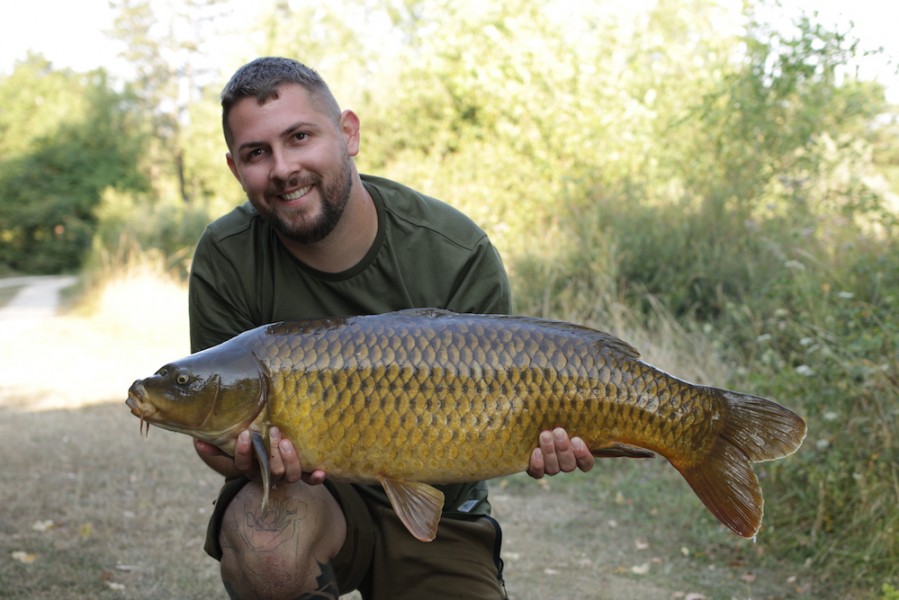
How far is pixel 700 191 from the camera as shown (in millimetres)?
7496

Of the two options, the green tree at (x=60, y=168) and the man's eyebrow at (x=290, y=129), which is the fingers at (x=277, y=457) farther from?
the green tree at (x=60, y=168)

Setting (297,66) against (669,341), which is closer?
(297,66)

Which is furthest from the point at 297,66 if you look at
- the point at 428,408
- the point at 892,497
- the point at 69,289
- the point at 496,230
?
the point at 69,289

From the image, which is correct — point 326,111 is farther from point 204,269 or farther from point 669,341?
point 669,341

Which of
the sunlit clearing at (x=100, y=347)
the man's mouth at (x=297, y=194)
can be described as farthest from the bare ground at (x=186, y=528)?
the man's mouth at (x=297, y=194)

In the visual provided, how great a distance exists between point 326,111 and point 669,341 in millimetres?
3753

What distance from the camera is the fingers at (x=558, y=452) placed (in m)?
2.00

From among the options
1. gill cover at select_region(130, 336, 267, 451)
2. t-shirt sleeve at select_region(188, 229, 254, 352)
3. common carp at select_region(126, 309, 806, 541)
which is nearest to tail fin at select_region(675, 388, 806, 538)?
common carp at select_region(126, 309, 806, 541)

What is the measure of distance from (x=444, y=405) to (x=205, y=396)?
48 centimetres

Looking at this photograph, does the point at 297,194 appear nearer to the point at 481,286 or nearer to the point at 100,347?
the point at 481,286

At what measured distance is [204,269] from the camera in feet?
8.14

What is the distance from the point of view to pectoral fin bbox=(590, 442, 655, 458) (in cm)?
204

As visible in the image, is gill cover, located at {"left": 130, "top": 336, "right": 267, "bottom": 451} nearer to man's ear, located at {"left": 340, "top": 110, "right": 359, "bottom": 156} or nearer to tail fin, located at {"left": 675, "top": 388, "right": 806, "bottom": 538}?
man's ear, located at {"left": 340, "top": 110, "right": 359, "bottom": 156}

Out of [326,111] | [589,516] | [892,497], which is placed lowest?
[589,516]
